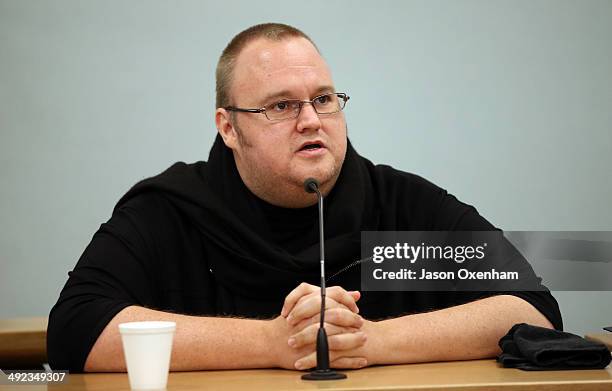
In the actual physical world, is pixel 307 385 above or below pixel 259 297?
below

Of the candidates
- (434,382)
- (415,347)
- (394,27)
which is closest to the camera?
(434,382)

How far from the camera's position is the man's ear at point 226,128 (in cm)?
244

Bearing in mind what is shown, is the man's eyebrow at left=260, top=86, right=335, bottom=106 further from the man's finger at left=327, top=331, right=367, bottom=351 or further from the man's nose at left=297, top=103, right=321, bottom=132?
the man's finger at left=327, top=331, right=367, bottom=351

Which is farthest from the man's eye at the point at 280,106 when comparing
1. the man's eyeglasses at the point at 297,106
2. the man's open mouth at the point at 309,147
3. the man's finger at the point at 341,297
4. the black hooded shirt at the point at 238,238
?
the man's finger at the point at 341,297

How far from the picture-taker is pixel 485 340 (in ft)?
5.94

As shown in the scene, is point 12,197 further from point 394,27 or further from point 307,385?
point 307,385

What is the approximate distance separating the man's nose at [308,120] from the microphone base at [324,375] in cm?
77

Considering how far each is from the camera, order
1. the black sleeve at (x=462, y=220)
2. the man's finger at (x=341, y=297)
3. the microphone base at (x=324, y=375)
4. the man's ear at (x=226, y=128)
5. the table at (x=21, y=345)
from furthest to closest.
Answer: the table at (x=21, y=345) < the man's ear at (x=226, y=128) < the black sleeve at (x=462, y=220) < the man's finger at (x=341, y=297) < the microphone base at (x=324, y=375)

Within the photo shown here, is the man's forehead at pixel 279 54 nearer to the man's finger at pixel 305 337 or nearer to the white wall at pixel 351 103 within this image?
the man's finger at pixel 305 337

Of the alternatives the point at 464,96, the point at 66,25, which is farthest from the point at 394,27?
the point at 66,25

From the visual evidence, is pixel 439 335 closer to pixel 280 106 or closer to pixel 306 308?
pixel 306 308

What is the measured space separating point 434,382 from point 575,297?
2.39 meters

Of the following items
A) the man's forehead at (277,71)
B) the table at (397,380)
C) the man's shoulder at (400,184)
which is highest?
the man's forehead at (277,71)

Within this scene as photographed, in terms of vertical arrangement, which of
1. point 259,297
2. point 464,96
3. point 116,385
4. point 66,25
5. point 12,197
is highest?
point 66,25
